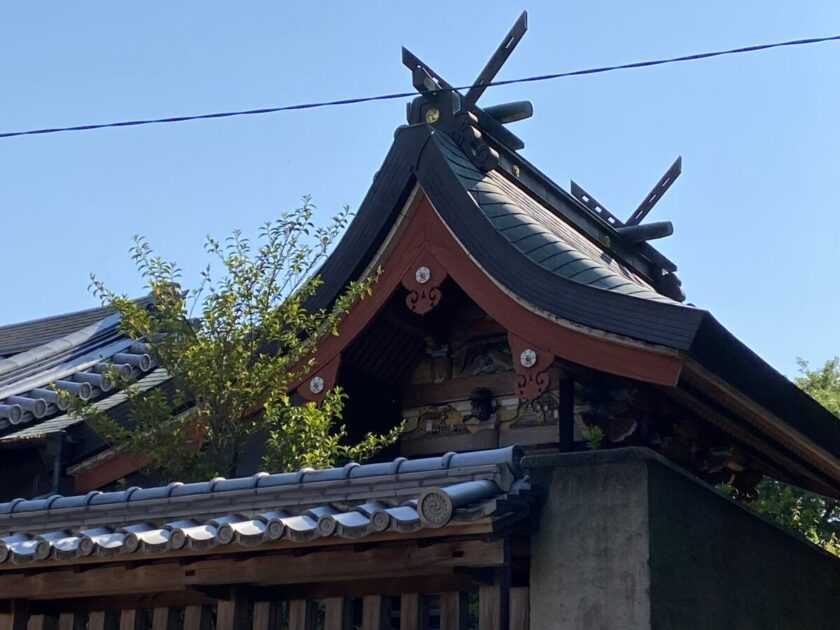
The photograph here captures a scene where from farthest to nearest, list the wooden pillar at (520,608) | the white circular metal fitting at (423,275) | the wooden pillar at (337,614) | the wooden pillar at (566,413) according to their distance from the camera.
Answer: the white circular metal fitting at (423,275)
the wooden pillar at (566,413)
the wooden pillar at (337,614)
the wooden pillar at (520,608)

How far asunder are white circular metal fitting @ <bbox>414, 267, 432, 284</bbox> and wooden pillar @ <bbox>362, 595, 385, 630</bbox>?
3048mm

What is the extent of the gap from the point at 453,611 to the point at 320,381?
331 cm

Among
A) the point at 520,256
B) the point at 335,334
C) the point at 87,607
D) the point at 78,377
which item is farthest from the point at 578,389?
the point at 78,377

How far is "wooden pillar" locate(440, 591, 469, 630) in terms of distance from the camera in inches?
249

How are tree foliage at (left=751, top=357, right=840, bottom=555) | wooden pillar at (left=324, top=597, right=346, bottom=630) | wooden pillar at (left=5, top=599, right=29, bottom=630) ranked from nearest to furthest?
wooden pillar at (left=324, top=597, right=346, bottom=630), wooden pillar at (left=5, top=599, right=29, bottom=630), tree foliage at (left=751, top=357, right=840, bottom=555)

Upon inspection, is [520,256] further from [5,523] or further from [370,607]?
[5,523]

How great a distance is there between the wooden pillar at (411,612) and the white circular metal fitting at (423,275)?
3.07m

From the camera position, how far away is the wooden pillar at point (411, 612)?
639 centimetres

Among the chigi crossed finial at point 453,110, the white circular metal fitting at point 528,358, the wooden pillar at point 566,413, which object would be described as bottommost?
the wooden pillar at point 566,413

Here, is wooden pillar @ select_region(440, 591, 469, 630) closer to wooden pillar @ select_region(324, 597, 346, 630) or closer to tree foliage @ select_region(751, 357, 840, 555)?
wooden pillar @ select_region(324, 597, 346, 630)

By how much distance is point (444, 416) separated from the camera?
10047mm

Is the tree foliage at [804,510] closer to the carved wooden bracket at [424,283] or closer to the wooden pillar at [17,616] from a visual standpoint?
the carved wooden bracket at [424,283]

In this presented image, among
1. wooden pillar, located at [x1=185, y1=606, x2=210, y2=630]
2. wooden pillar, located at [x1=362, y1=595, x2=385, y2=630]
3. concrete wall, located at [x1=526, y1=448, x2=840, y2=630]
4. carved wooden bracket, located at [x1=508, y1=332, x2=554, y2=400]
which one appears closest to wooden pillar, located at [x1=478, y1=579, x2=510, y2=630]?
concrete wall, located at [x1=526, y1=448, x2=840, y2=630]

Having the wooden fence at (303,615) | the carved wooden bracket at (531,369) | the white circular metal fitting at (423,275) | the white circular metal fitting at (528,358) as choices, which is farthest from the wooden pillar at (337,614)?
the white circular metal fitting at (423,275)
